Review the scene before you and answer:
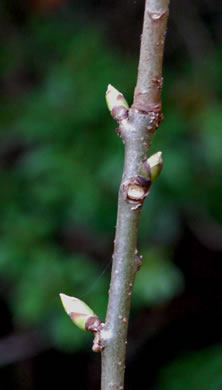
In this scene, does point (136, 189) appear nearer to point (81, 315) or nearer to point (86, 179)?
point (81, 315)

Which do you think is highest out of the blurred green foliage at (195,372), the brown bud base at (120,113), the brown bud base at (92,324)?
the brown bud base at (120,113)

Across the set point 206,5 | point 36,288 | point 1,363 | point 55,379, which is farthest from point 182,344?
point 206,5

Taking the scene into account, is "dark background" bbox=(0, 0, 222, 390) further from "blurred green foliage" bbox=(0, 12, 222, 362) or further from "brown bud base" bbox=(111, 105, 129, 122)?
"brown bud base" bbox=(111, 105, 129, 122)

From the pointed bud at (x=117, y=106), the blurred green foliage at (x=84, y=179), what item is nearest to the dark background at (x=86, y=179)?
the blurred green foliage at (x=84, y=179)

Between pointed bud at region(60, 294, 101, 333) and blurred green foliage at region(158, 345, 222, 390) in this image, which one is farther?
blurred green foliage at region(158, 345, 222, 390)

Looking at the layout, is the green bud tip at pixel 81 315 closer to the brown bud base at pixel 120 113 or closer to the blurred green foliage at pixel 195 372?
the brown bud base at pixel 120 113

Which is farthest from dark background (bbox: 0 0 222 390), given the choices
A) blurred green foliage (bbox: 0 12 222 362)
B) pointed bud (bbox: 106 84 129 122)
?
pointed bud (bbox: 106 84 129 122)

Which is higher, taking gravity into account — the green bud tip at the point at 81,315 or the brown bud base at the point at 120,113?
the brown bud base at the point at 120,113
